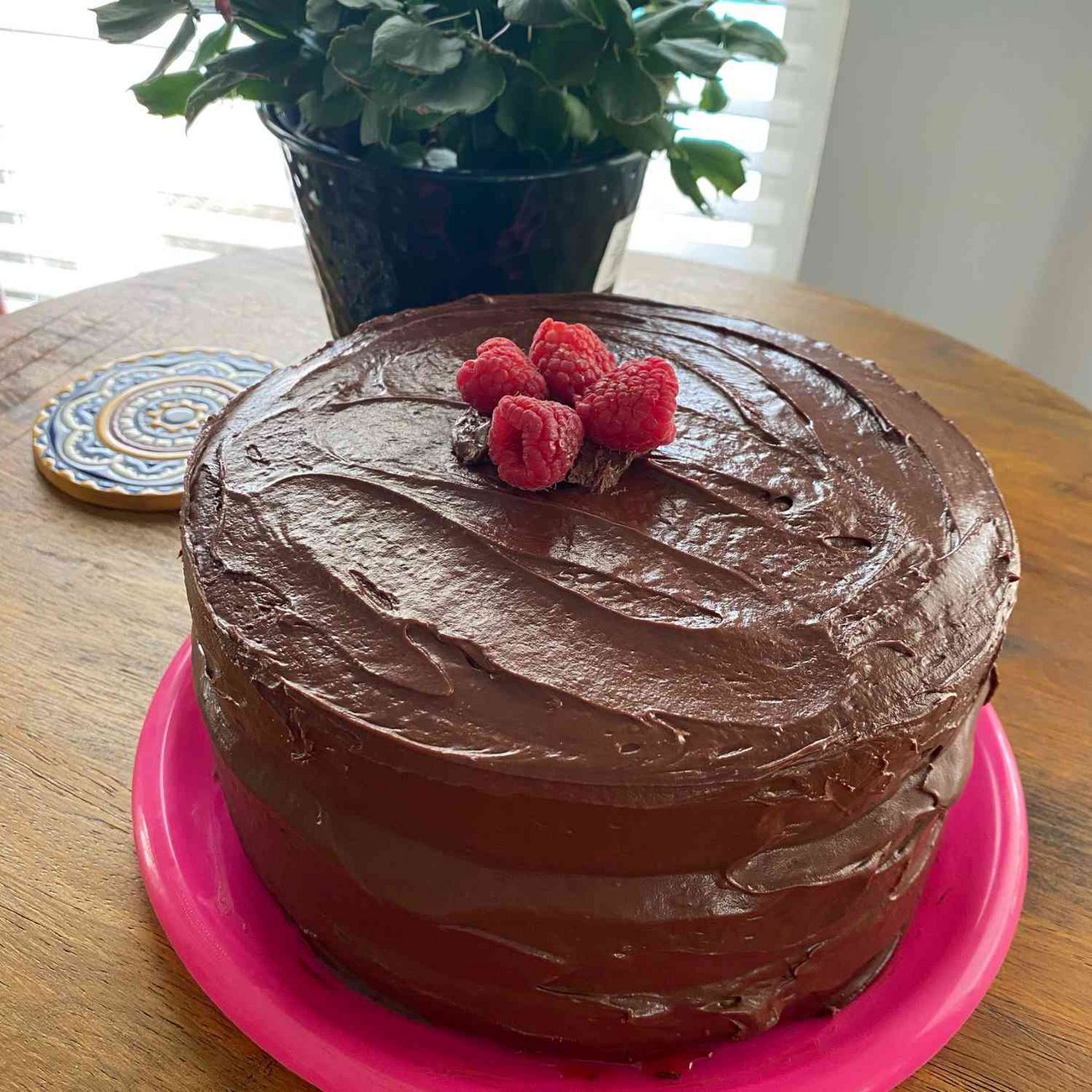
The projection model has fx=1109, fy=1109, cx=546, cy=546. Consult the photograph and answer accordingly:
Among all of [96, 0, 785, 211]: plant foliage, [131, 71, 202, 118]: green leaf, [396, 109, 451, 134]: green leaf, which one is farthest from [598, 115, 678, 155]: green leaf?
[131, 71, 202, 118]: green leaf

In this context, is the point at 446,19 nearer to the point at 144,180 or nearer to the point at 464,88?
the point at 464,88

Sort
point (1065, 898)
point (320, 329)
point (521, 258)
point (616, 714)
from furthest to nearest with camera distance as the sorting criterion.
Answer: point (320, 329) < point (521, 258) < point (1065, 898) < point (616, 714)

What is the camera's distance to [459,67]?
1.41 metres

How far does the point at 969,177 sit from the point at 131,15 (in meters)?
2.21

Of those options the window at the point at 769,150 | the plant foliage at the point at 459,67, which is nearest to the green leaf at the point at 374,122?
the plant foliage at the point at 459,67

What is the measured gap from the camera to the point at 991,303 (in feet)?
10.2

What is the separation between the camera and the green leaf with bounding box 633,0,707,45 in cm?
145

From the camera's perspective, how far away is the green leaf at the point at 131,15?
1507mm

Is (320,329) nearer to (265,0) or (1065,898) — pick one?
(265,0)

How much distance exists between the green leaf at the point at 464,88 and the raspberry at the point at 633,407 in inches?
17.2

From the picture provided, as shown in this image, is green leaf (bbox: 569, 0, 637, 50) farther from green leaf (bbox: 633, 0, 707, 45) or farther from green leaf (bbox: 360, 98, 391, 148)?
green leaf (bbox: 360, 98, 391, 148)

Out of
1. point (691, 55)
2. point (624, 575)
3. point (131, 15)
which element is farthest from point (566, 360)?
point (131, 15)

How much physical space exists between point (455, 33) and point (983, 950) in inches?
49.8

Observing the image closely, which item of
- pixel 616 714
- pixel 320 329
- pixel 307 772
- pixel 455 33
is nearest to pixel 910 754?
pixel 616 714
